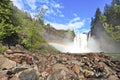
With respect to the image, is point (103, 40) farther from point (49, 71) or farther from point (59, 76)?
point (59, 76)

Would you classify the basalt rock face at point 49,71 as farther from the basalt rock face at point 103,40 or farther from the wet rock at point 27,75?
the basalt rock face at point 103,40

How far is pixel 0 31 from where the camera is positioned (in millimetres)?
38406

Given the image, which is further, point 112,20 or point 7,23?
point 112,20

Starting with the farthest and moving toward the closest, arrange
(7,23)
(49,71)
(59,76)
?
(7,23)
(49,71)
(59,76)

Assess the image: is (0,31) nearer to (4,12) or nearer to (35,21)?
(4,12)

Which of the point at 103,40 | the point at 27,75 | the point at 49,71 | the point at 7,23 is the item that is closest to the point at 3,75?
the point at 27,75

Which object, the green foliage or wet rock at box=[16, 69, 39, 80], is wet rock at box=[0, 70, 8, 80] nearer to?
wet rock at box=[16, 69, 39, 80]

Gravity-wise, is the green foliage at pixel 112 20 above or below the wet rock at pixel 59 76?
above

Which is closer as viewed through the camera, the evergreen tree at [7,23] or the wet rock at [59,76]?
the wet rock at [59,76]

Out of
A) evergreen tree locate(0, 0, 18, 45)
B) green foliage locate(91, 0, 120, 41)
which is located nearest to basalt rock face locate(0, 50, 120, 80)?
evergreen tree locate(0, 0, 18, 45)

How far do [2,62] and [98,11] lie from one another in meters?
138

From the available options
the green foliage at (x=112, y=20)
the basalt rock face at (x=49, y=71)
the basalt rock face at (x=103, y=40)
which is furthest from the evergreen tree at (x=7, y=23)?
the green foliage at (x=112, y=20)

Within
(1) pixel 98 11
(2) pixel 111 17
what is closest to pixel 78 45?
(2) pixel 111 17

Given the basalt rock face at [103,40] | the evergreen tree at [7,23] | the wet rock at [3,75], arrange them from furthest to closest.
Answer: the basalt rock face at [103,40] < the evergreen tree at [7,23] < the wet rock at [3,75]
